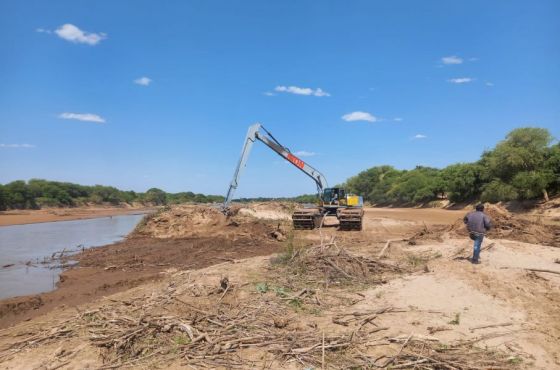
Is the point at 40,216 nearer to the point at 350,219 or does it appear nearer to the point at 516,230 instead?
the point at 350,219

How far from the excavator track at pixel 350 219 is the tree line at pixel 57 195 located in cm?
5946

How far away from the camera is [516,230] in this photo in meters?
17.0

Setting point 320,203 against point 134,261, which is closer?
point 134,261

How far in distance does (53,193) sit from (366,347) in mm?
82057

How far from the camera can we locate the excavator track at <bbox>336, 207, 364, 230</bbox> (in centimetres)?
2158

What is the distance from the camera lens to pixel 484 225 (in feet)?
34.2

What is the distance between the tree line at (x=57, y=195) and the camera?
63344 millimetres

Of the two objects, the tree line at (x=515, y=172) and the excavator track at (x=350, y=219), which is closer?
the excavator track at (x=350, y=219)

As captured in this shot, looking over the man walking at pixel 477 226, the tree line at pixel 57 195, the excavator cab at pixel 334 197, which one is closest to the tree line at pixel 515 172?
the excavator cab at pixel 334 197

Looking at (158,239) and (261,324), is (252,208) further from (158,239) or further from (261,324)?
(261,324)

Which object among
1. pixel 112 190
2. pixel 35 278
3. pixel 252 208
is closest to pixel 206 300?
pixel 35 278

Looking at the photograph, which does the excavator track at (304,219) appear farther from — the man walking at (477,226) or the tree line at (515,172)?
the tree line at (515,172)

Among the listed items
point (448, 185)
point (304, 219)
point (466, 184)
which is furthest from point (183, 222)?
point (448, 185)

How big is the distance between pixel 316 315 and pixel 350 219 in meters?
14.4
